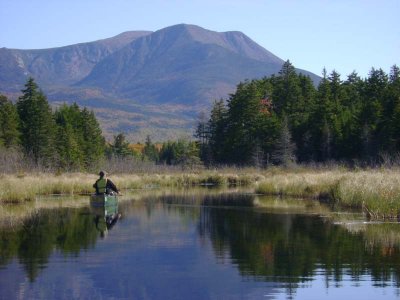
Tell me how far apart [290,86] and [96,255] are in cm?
6944

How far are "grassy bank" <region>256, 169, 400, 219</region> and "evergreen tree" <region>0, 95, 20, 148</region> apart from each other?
29.5 metres

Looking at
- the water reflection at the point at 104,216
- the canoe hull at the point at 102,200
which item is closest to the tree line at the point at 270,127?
the canoe hull at the point at 102,200

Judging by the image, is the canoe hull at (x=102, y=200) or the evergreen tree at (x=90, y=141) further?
the evergreen tree at (x=90, y=141)

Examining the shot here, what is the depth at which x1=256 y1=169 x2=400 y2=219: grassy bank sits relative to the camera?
22020 mm

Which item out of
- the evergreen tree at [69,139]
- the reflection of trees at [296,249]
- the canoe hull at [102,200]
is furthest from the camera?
the evergreen tree at [69,139]

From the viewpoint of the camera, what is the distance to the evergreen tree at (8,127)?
60019mm

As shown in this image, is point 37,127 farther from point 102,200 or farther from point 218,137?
point 102,200

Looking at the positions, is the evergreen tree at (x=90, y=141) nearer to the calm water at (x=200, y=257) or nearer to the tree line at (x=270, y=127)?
the tree line at (x=270, y=127)

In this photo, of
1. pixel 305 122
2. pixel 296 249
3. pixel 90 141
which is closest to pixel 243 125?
pixel 305 122

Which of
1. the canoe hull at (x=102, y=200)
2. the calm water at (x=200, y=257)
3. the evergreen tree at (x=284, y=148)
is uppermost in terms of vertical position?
the evergreen tree at (x=284, y=148)

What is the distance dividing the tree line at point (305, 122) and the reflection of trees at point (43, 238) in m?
35.2

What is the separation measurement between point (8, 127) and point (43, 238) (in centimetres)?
4424

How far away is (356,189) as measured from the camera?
26000 millimetres

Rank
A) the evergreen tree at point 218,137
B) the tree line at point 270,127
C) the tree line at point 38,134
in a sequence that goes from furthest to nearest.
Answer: the evergreen tree at point 218,137 → the tree line at point 38,134 → the tree line at point 270,127
